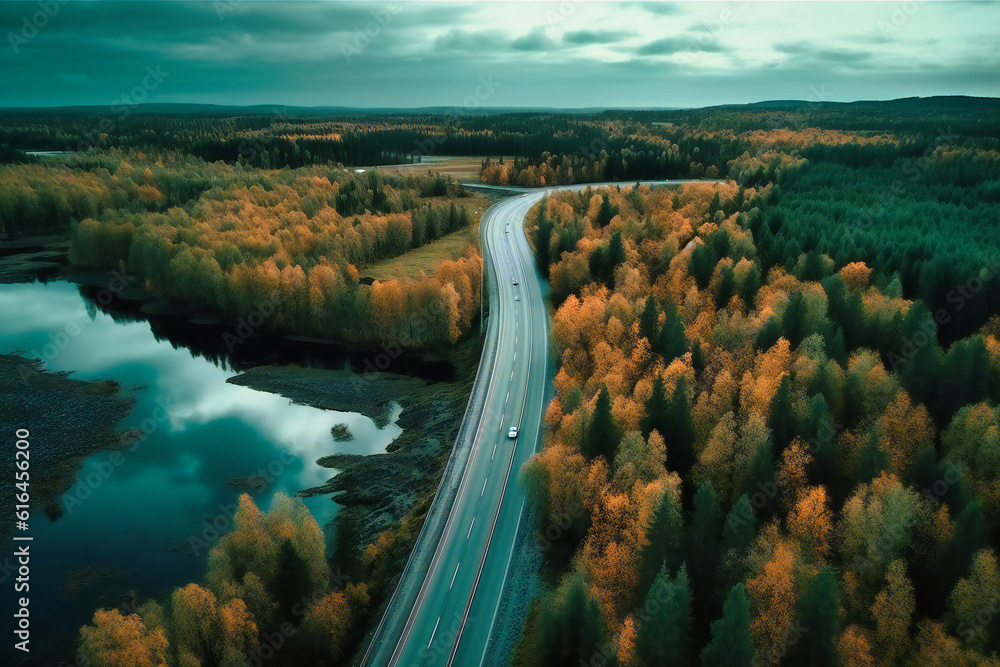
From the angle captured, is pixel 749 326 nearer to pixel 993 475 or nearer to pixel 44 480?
pixel 993 475

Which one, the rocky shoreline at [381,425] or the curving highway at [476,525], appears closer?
the curving highway at [476,525]

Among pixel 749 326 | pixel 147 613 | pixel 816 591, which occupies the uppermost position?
pixel 749 326

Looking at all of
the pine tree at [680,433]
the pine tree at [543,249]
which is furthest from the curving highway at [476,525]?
the pine tree at [543,249]

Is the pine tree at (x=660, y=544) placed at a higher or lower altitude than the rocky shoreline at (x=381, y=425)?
higher

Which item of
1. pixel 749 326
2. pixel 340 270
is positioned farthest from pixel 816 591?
pixel 340 270

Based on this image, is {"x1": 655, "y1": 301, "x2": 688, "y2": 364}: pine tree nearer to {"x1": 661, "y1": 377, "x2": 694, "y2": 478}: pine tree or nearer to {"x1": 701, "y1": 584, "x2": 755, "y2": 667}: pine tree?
{"x1": 661, "y1": 377, "x2": 694, "y2": 478}: pine tree

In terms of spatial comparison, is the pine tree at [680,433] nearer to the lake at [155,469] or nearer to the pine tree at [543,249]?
the lake at [155,469]

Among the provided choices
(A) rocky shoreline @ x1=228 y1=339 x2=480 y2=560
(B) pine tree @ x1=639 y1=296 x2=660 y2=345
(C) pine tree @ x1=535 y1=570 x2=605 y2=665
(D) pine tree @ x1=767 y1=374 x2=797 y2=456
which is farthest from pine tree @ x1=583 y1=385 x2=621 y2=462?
(A) rocky shoreline @ x1=228 y1=339 x2=480 y2=560

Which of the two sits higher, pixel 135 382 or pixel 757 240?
pixel 757 240
